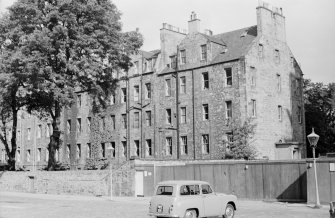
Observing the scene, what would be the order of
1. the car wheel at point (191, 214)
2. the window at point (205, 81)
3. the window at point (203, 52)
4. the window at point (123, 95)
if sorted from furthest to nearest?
the window at point (123, 95), the window at point (203, 52), the window at point (205, 81), the car wheel at point (191, 214)

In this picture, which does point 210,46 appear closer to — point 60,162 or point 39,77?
point 39,77

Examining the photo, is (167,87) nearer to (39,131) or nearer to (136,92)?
(136,92)

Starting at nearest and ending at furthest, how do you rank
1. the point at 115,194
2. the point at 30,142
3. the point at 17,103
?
the point at 115,194 < the point at 17,103 < the point at 30,142

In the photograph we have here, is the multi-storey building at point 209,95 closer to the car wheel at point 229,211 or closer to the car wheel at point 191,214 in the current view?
the car wheel at point 229,211

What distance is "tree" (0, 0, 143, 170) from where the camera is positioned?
4000 cm

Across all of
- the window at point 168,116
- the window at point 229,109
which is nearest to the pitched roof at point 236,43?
the window at point 229,109

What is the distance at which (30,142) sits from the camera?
72375 millimetres

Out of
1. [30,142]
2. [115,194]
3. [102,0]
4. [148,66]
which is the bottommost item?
[115,194]

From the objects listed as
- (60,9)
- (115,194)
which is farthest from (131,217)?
(60,9)

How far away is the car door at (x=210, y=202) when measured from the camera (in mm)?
19250

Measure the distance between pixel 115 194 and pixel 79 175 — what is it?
4003mm

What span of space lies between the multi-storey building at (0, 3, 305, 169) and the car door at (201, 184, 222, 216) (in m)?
26.6

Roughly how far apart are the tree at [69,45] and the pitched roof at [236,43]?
9495 mm

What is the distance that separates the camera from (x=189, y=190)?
63.2 ft
